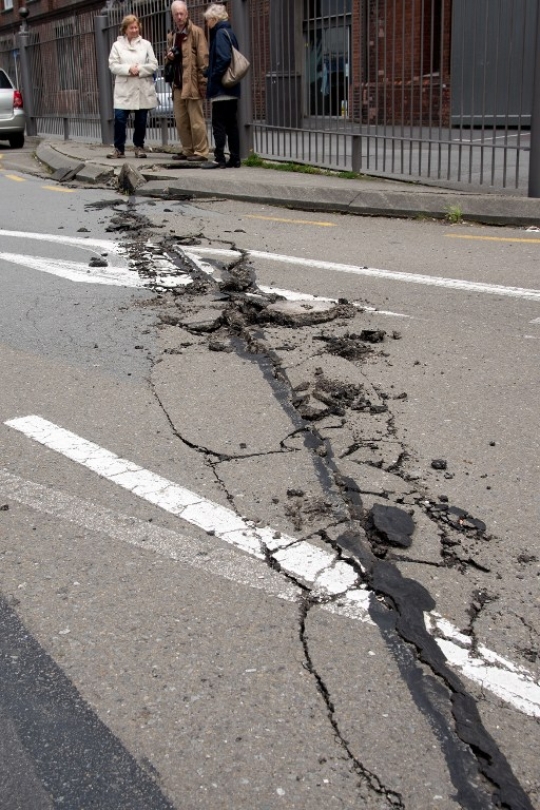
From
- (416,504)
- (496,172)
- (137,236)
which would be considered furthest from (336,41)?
(416,504)

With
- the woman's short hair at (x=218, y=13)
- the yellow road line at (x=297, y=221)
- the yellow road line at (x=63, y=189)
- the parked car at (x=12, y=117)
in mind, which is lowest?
the yellow road line at (x=297, y=221)

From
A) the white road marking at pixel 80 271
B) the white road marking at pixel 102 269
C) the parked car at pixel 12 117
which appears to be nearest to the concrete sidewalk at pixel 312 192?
the white road marking at pixel 102 269

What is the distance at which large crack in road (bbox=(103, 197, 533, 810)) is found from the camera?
2.41 meters

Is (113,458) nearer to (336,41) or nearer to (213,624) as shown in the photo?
(213,624)

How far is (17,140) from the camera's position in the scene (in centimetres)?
2105

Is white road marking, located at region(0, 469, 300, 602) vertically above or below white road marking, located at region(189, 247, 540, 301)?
below

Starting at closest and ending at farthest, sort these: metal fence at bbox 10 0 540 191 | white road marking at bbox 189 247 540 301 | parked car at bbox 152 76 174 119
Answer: white road marking at bbox 189 247 540 301, metal fence at bbox 10 0 540 191, parked car at bbox 152 76 174 119

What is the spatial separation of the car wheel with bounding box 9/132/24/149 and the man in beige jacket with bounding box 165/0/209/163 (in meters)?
8.59

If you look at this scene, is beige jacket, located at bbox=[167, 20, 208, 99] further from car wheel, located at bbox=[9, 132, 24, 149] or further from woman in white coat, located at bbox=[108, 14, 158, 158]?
car wheel, located at bbox=[9, 132, 24, 149]

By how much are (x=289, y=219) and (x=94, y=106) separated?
31.6ft

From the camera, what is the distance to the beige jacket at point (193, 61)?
12.9m

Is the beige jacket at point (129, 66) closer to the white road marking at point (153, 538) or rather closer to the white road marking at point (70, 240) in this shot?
Answer: the white road marking at point (70, 240)

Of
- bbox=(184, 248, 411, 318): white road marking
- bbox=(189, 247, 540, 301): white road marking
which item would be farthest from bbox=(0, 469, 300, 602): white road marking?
bbox=(189, 247, 540, 301): white road marking

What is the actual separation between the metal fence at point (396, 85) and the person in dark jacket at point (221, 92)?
512 mm
